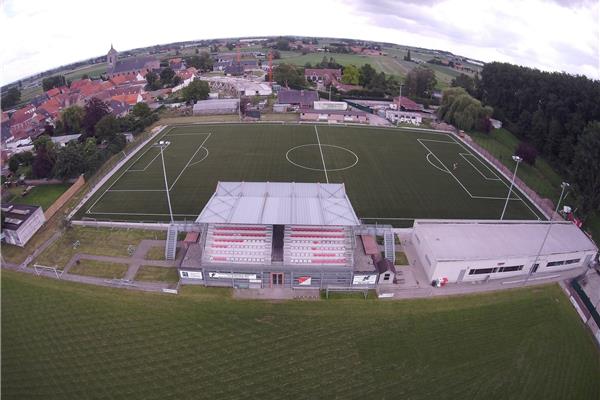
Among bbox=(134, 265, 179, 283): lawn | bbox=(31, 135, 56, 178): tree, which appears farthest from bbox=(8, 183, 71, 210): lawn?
bbox=(134, 265, 179, 283): lawn

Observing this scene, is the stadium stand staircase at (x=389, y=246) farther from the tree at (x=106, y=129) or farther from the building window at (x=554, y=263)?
the tree at (x=106, y=129)

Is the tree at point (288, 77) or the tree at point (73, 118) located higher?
the tree at point (288, 77)

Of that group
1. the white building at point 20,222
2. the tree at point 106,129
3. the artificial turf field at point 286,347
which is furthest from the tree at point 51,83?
the artificial turf field at point 286,347

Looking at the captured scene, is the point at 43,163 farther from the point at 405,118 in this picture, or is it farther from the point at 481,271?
the point at 405,118

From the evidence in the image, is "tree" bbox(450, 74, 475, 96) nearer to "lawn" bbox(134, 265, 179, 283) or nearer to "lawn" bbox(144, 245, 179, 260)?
"lawn" bbox(144, 245, 179, 260)

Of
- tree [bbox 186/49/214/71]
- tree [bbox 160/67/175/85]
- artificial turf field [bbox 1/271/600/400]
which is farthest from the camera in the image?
tree [bbox 186/49/214/71]
